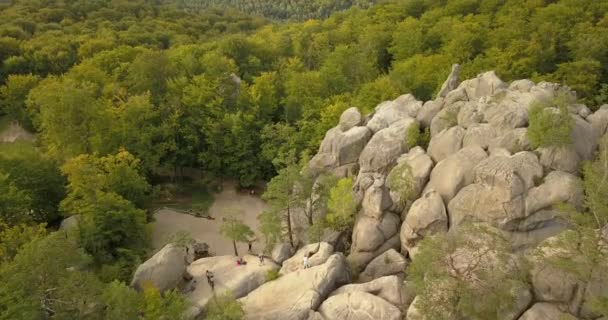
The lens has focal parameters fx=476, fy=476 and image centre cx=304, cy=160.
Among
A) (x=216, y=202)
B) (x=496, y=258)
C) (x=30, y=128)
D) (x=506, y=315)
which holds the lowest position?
(x=216, y=202)

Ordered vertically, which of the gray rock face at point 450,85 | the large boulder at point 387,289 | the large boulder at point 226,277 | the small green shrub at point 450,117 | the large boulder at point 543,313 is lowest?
the large boulder at point 226,277

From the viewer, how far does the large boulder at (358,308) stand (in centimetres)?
2927

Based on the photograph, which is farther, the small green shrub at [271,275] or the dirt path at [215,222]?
the dirt path at [215,222]

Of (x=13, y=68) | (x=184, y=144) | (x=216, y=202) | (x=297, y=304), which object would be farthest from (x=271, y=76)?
(x=13, y=68)

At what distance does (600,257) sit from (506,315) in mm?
5574

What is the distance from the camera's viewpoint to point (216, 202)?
56.7 metres

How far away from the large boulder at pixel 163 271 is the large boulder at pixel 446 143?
22.3 meters

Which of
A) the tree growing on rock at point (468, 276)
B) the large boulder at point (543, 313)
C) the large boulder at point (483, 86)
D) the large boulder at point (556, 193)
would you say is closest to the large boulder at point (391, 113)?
the large boulder at point (483, 86)

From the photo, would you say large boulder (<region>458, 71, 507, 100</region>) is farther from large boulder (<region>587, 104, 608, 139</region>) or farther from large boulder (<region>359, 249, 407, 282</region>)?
large boulder (<region>359, 249, 407, 282</region>)

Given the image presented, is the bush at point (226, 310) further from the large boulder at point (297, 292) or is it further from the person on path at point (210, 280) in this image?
the person on path at point (210, 280)

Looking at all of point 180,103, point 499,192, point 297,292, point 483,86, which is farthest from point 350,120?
point 180,103

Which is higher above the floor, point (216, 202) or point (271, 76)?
point (271, 76)

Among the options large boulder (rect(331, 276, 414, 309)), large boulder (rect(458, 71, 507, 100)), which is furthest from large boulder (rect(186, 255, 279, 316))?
large boulder (rect(458, 71, 507, 100))

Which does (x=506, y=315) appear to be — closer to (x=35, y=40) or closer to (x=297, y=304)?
(x=297, y=304)
